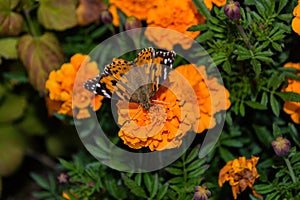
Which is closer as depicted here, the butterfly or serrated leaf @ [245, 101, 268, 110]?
the butterfly

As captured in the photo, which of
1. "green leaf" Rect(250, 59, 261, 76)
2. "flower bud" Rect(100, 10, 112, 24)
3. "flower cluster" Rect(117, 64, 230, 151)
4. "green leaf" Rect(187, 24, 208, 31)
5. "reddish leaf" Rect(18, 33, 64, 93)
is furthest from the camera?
"reddish leaf" Rect(18, 33, 64, 93)

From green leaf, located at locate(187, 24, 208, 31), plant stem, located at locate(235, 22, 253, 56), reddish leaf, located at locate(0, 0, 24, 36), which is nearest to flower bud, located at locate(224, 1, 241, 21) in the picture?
plant stem, located at locate(235, 22, 253, 56)

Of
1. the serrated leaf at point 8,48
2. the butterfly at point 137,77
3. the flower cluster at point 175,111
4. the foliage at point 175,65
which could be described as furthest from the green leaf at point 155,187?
the serrated leaf at point 8,48

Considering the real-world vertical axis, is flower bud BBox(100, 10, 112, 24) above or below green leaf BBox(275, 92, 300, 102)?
above

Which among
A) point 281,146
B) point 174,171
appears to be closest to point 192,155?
point 174,171

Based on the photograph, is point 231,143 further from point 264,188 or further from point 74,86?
point 74,86

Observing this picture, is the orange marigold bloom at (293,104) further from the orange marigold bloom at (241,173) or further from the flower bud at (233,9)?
the flower bud at (233,9)

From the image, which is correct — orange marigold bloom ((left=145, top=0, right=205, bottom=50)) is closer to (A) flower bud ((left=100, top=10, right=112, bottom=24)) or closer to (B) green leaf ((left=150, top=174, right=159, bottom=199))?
(A) flower bud ((left=100, top=10, right=112, bottom=24))
